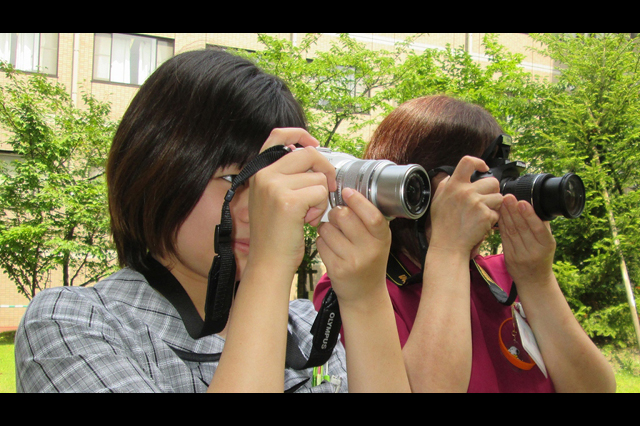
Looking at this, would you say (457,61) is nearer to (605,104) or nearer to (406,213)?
(605,104)

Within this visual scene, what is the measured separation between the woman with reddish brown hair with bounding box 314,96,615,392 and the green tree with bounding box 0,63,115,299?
5.16 m

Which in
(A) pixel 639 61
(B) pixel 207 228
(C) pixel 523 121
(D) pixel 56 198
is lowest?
(D) pixel 56 198

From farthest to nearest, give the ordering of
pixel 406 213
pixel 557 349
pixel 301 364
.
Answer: pixel 557 349
pixel 301 364
pixel 406 213

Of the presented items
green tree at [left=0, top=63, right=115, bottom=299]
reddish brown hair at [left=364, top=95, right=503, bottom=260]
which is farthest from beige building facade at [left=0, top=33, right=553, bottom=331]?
reddish brown hair at [left=364, top=95, right=503, bottom=260]

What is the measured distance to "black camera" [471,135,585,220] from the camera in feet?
3.83

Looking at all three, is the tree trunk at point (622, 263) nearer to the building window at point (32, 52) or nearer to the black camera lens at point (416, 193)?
the black camera lens at point (416, 193)

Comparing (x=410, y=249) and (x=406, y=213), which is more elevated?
(x=406, y=213)

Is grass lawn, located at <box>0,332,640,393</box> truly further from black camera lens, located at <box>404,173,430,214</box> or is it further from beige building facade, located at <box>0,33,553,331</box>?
black camera lens, located at <box>404,173,430,214</box>

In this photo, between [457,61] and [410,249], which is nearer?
[410,249]

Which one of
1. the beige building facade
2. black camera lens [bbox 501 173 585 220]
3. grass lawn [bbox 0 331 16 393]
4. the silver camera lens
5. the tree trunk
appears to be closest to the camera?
the silver camera lens

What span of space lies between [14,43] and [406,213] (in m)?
9.64

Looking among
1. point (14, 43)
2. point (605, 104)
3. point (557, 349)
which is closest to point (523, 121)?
point (605, 104)

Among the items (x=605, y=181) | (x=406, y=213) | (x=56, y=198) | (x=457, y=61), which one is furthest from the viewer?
(x=457, y=61)

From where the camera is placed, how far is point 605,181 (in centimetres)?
492
